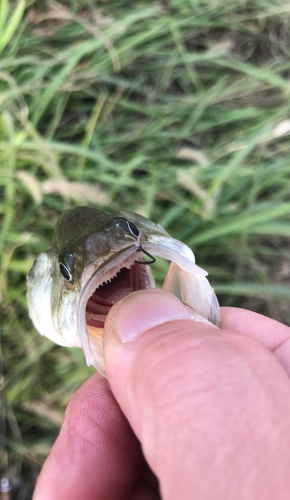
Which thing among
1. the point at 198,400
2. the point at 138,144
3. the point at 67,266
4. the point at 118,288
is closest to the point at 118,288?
the point at 118,288

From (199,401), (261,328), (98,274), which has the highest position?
(98,274)

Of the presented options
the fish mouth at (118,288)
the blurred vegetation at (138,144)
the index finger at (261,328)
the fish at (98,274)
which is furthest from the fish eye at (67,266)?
the blurred vegetation at (138,144)

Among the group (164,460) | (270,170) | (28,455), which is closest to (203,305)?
(164,460)

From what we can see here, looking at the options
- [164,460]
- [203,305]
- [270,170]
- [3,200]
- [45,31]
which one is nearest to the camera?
[164,460]

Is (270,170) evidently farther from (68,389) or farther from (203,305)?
(68,389)

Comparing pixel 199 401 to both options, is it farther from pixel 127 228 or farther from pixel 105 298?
pixel 105 298

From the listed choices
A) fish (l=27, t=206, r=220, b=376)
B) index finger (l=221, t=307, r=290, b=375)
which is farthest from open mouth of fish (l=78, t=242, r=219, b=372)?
index finger (l=221, t=307, r=290, b=375)
